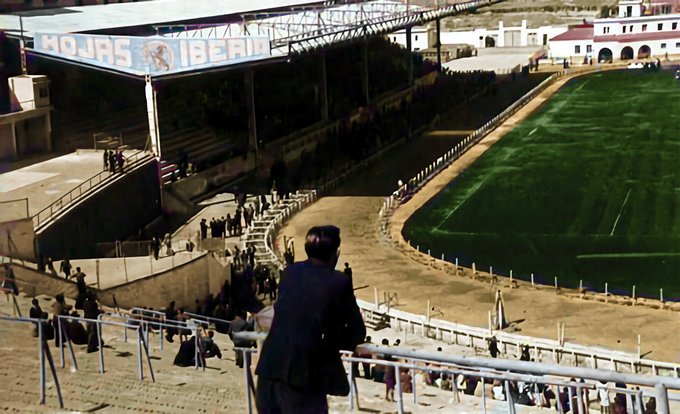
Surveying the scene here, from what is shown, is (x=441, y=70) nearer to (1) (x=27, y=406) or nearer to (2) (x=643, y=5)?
(2) (x=643, y=5)

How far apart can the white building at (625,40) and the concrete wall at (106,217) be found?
56675 mm

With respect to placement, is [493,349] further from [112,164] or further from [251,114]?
[251,114]

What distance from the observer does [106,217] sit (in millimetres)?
24875

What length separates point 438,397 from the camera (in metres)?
9.17

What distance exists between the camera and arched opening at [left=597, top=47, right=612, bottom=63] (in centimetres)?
7881

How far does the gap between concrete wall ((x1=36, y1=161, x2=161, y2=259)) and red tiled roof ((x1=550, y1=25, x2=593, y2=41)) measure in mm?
56819

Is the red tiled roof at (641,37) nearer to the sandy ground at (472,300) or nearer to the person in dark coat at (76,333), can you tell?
the sandy ground at (472,300)

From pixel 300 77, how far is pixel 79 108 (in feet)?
55.4

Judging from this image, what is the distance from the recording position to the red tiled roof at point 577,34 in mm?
79188

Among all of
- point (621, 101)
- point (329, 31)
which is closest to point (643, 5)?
point (621, 101)

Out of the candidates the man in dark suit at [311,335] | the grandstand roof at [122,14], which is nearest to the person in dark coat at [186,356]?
the man in dark suit at [311,335]

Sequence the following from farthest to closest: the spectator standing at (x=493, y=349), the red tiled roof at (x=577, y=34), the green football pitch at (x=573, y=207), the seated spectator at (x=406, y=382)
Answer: the red tiled roof at (x=577, y=34) < the green football pitch at (x=573, y=207) < the spectator standing at (x=493, y=349) < the seated spectator at (x=406, y=382)

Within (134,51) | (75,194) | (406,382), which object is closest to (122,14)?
(134,51)

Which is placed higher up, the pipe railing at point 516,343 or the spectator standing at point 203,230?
the spectator standing at point 203,230
